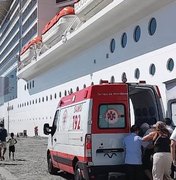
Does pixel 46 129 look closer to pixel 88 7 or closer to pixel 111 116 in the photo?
pixel 111 116

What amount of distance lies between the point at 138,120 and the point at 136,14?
973 centimetres

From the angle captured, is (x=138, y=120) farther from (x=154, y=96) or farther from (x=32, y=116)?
(x=32, y=116)

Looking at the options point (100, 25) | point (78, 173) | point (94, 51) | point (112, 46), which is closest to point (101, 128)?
point (78, 173)

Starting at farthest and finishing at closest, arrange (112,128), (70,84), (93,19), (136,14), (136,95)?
(70,84) < (93,19) < (136,14) < (136,95) < (112,128)

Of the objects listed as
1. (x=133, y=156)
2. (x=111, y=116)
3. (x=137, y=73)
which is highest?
(x=137, y=73)

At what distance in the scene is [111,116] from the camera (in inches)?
390

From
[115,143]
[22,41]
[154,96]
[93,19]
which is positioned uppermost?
[22,41]

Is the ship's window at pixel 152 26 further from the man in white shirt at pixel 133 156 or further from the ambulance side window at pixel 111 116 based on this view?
the man in white shirt at pixel 133 156

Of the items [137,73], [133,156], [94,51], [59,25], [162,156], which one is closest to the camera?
[162,156]

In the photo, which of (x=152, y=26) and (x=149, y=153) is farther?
(x=152, y=26)

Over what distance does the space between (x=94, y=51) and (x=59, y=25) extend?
919cm

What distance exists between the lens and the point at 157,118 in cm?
1073

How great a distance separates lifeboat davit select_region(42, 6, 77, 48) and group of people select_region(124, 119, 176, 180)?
24.4 meters

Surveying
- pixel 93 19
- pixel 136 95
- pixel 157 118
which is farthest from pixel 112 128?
pixel 93 19
